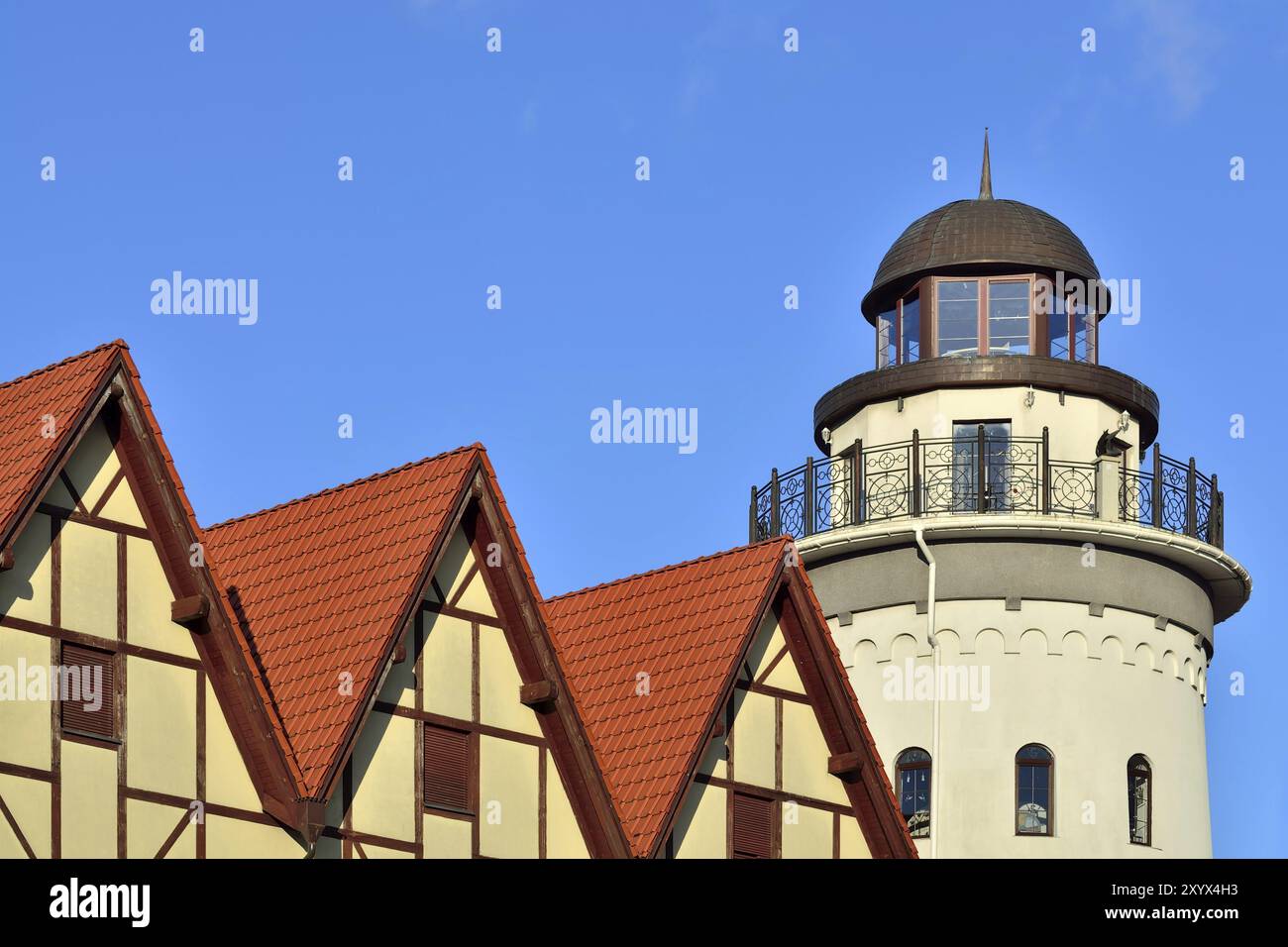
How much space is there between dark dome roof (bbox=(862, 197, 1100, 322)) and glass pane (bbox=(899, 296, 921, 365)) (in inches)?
13.8

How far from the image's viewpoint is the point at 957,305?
160 ft

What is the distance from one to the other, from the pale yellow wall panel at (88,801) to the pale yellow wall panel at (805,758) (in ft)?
31.6

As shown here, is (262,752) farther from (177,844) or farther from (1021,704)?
(1021,704)

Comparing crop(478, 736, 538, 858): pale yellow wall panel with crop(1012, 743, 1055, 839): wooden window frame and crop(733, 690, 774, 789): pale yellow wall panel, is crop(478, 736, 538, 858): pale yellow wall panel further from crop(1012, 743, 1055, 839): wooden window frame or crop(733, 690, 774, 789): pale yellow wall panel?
crop(1012, 743, 1055, 839): wooden window frame

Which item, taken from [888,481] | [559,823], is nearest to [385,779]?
[559,823]

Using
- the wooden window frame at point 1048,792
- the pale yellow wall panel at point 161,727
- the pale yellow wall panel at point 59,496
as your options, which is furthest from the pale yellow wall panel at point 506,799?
the wooden window frame at point 1048,792

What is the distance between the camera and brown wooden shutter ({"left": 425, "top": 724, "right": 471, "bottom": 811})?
3378 centimetres

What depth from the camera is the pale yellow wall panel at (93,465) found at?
31844 millimetres

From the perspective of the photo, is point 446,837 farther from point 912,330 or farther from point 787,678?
point 912,330

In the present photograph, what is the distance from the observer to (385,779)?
3334cm

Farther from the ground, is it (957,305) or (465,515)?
(957,305)
